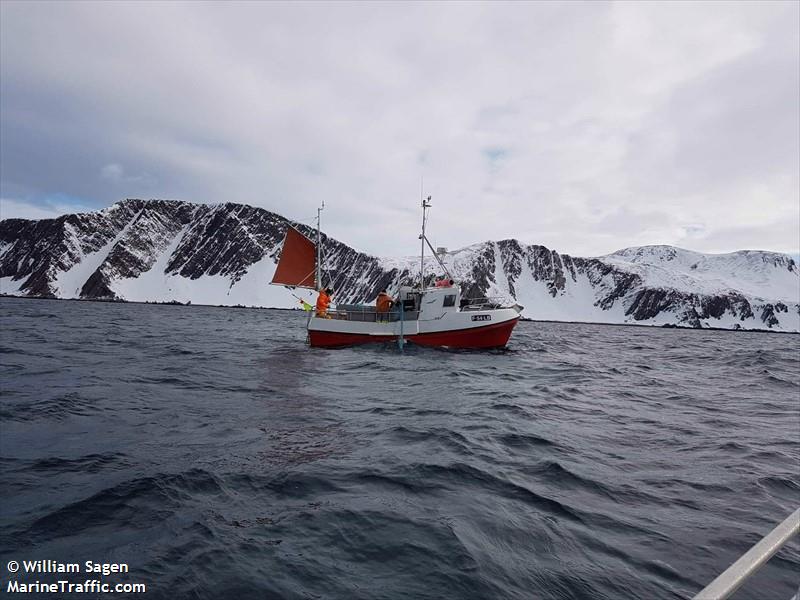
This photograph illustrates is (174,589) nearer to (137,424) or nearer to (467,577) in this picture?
(467,577)

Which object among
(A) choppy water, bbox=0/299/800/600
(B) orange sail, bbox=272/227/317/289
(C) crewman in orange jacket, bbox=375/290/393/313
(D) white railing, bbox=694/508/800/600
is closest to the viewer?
(D) white railing, bbox=694/508/800/600

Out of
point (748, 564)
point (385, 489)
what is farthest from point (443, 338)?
point (748, 564)

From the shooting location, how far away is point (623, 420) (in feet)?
44.1

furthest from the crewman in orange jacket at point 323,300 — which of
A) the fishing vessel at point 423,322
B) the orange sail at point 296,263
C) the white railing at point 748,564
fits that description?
the white railing at point 748,564

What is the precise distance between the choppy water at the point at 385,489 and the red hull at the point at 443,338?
1651 cm

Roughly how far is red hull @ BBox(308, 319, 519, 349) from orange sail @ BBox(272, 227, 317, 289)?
15.6 ft

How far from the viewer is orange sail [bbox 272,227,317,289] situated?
36344 millimetres

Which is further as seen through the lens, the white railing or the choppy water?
the choppy water

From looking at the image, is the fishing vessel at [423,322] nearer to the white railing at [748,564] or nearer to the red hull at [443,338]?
the red hull at [443,338]

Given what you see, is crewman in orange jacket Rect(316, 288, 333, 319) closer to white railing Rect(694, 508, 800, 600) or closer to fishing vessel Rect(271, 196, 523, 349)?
fishing vessel Rect(271, 196, 523, 349)

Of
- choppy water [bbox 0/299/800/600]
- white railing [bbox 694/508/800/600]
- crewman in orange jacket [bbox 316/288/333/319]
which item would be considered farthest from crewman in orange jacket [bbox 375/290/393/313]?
white railing [bbox 694/508/800/600]

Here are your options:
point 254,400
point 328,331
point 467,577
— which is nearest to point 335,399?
point 254,400

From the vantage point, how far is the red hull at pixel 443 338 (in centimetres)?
3300

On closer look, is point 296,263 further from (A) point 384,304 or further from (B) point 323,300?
(A) point 384,304
